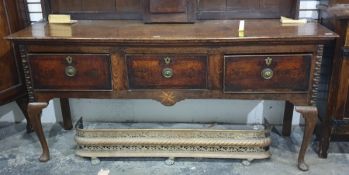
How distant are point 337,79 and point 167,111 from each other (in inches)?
48.2

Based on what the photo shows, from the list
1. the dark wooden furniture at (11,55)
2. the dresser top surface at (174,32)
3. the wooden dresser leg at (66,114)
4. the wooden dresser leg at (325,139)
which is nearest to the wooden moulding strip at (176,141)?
the wooden dresser leg at (325,139)

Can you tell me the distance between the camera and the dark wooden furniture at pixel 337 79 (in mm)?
1964

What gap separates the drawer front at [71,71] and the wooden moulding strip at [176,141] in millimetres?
418

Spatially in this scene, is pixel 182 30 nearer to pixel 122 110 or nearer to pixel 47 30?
pixel 47 30

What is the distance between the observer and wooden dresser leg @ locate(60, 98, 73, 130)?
2.65 meters

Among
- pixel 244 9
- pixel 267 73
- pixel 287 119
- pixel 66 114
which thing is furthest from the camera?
pixel 66 114

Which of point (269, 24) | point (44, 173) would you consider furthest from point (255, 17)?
point (44, 173)

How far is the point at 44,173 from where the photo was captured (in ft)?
7.20

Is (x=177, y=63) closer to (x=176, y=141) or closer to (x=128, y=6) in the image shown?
(x=176, y=141)

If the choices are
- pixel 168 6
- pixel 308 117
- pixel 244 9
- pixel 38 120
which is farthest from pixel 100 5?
pixel 308 117

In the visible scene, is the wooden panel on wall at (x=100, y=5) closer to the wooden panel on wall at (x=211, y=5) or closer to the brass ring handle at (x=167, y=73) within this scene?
the wooden panel on wall at (x=211, y=5)

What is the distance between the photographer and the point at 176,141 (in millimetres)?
2238

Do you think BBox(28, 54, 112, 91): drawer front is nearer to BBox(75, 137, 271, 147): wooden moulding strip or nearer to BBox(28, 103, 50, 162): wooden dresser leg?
BBox(28, 103, 50, 162): wooden dresser leg

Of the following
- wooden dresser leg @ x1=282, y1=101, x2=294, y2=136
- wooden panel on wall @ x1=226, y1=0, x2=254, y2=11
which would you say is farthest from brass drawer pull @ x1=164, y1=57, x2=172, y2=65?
wooden dresser leg @ x1=282, y1=101, x2=294, y2=136
